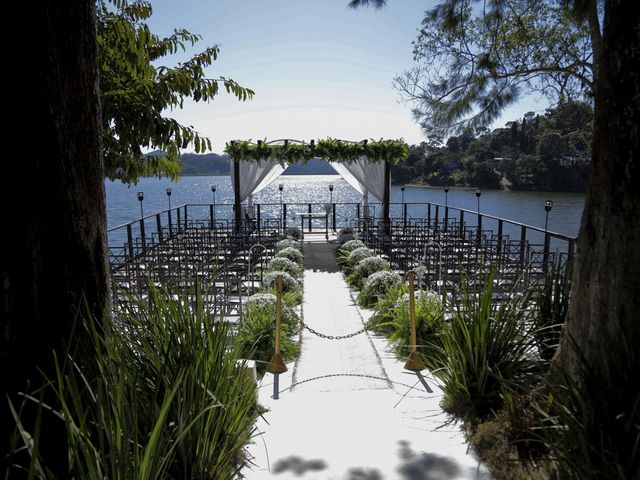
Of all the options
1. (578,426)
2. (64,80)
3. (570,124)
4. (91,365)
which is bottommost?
(578,426)

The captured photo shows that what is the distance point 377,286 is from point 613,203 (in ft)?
16.7

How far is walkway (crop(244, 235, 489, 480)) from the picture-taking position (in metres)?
2.91

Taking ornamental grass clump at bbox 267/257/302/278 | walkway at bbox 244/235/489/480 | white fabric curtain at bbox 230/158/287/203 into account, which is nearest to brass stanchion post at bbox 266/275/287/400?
walkway at bbox 244/235/489/480

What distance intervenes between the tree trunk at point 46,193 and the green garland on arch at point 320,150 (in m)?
12.3

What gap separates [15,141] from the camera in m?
1.80

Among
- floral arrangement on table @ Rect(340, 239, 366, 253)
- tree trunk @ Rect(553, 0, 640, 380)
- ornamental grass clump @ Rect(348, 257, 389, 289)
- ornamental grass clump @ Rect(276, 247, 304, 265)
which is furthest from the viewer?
floral arrangement on table @ Rect(340, 239, 366, 253)

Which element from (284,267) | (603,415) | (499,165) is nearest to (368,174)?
(284,267)

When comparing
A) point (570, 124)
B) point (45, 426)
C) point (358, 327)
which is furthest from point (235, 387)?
point (570, 124)

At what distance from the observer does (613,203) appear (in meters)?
2.50

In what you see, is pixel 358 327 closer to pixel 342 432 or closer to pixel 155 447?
pixel 342 432

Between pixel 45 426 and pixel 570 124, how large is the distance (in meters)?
12.2

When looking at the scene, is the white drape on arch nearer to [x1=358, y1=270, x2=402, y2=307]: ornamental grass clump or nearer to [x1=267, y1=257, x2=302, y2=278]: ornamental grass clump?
[x1=267, y1=257, x2=302, y2=278]: ornamental grass clump

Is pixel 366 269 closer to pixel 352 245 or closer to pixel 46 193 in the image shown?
pixel 352 245

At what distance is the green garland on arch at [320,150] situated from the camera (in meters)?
14.2
